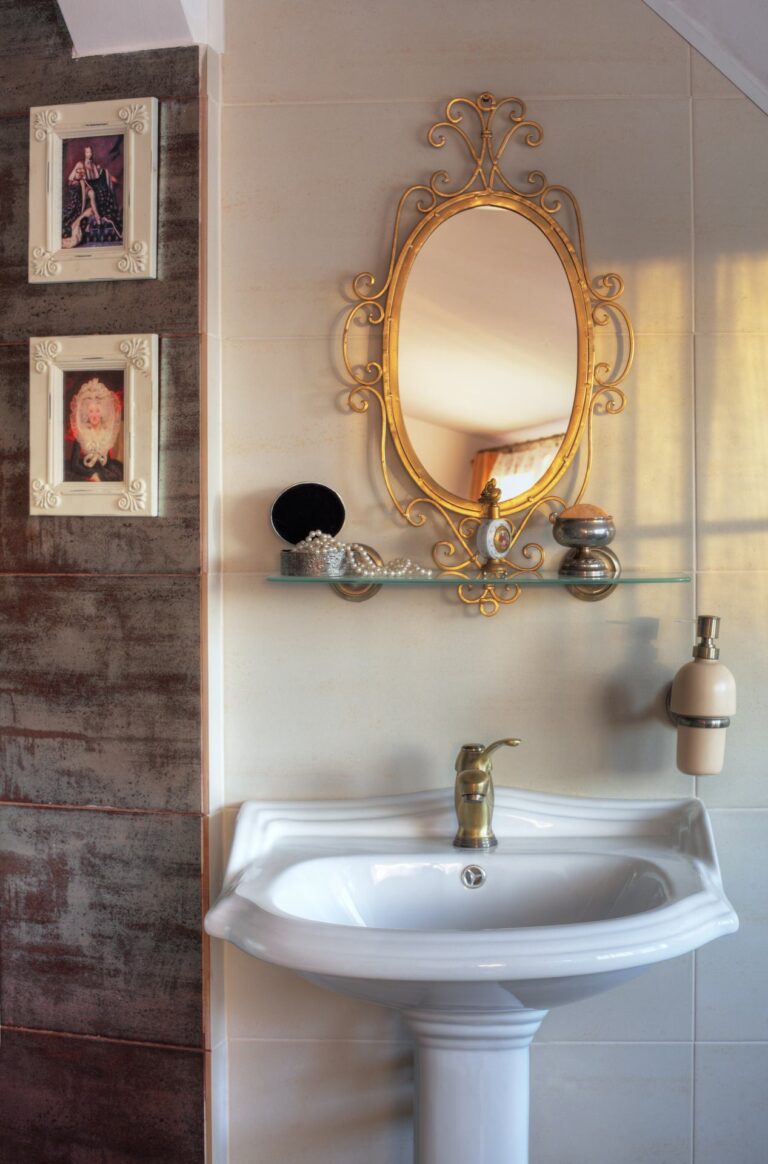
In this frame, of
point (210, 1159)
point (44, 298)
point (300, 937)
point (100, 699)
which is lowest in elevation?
point (210, 1159)

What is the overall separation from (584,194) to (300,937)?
3.98 ft

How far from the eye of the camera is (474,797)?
1610mm

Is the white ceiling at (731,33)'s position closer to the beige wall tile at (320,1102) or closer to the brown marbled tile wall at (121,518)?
the brown marbled tile wall at (121,518)

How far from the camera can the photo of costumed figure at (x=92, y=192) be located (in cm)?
168

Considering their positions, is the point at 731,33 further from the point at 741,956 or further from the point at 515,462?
the point at 741,956

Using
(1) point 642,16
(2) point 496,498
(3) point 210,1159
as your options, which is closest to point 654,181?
(1) point 642,16

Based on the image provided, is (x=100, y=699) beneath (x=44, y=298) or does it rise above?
beneath

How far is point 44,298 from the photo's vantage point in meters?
1.71

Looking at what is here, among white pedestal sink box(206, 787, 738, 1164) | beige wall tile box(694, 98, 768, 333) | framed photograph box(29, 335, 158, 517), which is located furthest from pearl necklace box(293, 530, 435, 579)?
beige wall tile box(694, 98, 768, 333)

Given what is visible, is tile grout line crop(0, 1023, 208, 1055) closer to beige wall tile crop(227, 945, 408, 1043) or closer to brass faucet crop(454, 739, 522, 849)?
beige wall tile crop(227, 945, 408, 1043)

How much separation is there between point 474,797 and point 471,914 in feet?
0.57

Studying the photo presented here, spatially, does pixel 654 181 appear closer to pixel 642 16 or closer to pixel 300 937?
pixel 642 16

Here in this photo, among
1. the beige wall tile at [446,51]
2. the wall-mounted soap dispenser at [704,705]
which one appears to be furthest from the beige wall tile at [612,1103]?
the beige wall tile at [446,51]

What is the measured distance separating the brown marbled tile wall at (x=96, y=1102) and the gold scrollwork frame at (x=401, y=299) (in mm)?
913
